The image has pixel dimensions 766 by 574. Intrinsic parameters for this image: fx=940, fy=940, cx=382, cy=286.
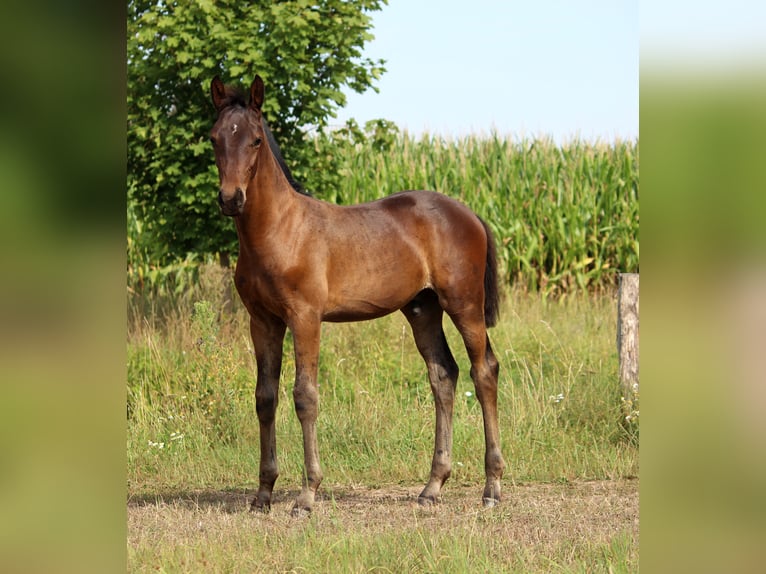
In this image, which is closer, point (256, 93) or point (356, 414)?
point (256, 93)

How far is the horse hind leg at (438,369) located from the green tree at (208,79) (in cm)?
292

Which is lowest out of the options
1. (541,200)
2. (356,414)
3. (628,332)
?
(356,414)

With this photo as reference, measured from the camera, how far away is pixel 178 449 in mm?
7270

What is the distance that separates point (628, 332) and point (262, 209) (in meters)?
3.69

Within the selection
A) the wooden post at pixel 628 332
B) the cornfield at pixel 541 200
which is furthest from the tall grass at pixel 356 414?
the cornfield at pixel 541 200

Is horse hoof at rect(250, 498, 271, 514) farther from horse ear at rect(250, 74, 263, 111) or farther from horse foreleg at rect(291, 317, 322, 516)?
horse ear at rect(250, 74, 263, 111)

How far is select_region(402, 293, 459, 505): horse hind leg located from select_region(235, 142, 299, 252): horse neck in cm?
135

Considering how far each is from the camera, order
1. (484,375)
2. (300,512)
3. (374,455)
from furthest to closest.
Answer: (374,455) → (484,375) → (300,512)

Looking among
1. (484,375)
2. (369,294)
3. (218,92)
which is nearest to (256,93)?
(218,92)

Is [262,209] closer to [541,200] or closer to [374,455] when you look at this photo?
[374,455]

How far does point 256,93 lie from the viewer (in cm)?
545

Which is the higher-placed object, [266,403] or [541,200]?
[541,200]
